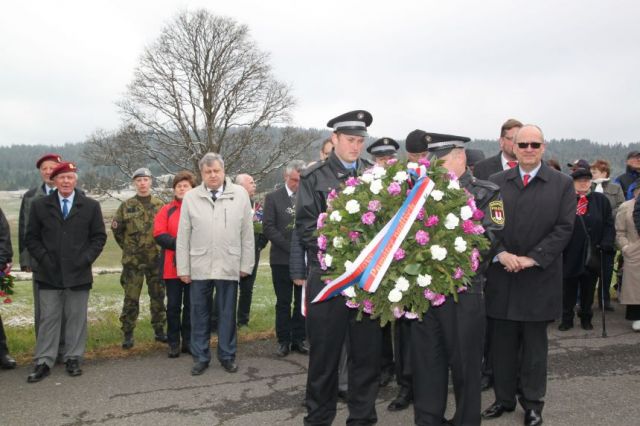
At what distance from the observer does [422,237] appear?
3.63 metres

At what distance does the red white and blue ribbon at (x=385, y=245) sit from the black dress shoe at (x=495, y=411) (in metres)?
1.97

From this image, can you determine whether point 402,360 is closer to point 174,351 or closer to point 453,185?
point 453,185

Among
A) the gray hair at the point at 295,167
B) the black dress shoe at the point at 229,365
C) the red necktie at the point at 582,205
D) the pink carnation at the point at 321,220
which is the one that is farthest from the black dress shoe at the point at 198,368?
the red necktie at the point at 582,205

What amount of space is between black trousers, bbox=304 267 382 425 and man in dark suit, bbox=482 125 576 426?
3.97 ft

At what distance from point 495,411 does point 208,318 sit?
3.10m

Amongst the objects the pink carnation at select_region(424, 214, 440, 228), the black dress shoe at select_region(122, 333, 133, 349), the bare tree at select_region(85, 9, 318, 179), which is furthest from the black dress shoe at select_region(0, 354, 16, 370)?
the bare tree at select_region(85, 9, 318, 179)

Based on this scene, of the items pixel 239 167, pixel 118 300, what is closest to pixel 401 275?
pixel 118 300

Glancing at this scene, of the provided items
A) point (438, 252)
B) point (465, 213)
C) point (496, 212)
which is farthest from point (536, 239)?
point (438, 252)

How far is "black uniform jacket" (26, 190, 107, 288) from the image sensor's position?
6.12 m

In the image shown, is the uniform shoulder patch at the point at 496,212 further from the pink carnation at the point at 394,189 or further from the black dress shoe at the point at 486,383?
the black dress shoe at the point at 486,383

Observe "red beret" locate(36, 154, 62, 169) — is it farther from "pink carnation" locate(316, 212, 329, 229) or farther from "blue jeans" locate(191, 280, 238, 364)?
"pink carnation" locate(316, 212, 329, 229)

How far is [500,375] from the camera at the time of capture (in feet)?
16.0

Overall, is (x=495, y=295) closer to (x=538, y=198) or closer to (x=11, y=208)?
(x=538, y=198)

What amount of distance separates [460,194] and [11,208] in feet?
270
